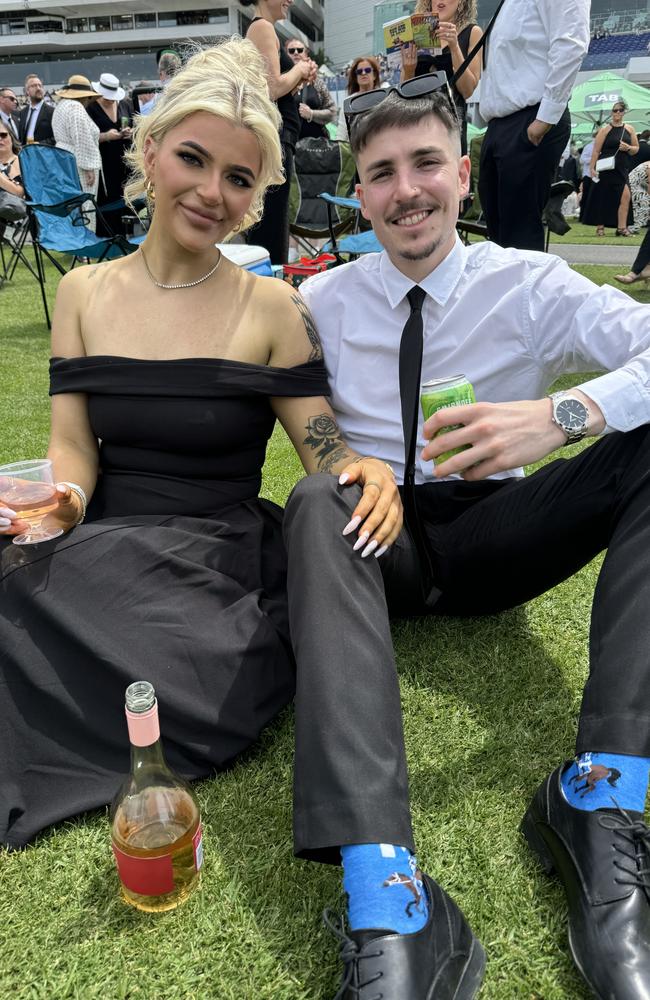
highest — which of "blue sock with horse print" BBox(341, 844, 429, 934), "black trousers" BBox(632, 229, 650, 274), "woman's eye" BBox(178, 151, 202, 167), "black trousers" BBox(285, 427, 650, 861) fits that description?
"woman's eye" BBox(178, 151, 202, 167)

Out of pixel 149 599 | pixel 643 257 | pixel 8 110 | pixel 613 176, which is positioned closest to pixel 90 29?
pixel 8 110

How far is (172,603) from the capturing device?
6.23 ft

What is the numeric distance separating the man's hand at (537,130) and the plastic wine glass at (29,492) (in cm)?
367

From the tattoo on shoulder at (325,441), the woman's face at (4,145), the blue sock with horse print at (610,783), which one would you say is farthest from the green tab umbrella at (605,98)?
the blue sock with horse print at (610,783)

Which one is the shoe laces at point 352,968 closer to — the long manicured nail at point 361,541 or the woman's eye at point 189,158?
the long manicured nail at point 361,541

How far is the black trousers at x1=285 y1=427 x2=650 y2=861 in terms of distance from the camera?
57.6 inches

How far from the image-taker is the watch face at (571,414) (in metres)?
1.90

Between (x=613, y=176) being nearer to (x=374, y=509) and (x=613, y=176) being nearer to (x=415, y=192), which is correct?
(x=415, y=192)

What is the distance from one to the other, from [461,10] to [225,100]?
3.57 metres

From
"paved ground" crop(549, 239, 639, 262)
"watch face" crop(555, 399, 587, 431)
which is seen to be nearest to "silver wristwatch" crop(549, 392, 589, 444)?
"watch face" crop(555, 399, 587, 431)

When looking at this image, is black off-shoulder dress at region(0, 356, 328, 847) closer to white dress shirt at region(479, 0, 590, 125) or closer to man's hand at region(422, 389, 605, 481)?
man's hand at region(422, 389, 605, 481)

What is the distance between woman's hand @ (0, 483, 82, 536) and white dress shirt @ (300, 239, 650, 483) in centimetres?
87

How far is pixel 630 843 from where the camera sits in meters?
1.45

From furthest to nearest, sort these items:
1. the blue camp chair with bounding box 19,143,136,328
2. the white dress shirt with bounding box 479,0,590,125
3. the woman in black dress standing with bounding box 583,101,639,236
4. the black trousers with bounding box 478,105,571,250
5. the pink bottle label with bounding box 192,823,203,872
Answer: the woman in black dress standing with bounding box 583,101,639,236 → the blue camp chair with bounding box 19,143,136,328 → the black trousers with bounding box 478,105,571,250 → the white dress shirt with bounding box 479,0,590,125 → the pink bottle label with bounding box 192,823,203,872
